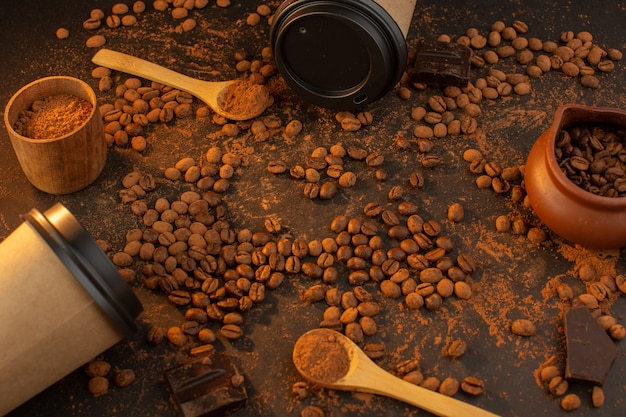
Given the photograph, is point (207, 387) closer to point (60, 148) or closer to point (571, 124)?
point (60, 148)

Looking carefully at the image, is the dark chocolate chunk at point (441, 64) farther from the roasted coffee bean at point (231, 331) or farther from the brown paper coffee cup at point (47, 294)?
the brown paper coffee cup at point (47, 294)

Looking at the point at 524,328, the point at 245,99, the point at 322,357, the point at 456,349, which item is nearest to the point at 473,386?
the point at 456,349

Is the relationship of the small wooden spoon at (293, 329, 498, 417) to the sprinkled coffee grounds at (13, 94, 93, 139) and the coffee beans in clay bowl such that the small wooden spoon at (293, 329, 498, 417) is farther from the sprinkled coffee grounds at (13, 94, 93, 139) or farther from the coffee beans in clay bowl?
the sprinkled coffee grounds at (13, 94, 93, 139)

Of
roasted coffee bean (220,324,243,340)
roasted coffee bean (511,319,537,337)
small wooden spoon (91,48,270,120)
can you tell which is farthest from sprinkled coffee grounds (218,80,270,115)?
roasted coffee bean (511,319,537,337)

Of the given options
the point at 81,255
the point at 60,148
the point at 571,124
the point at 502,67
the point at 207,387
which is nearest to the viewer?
the point at 81,255

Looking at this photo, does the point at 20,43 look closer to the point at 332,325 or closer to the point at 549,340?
the point at 332,325
